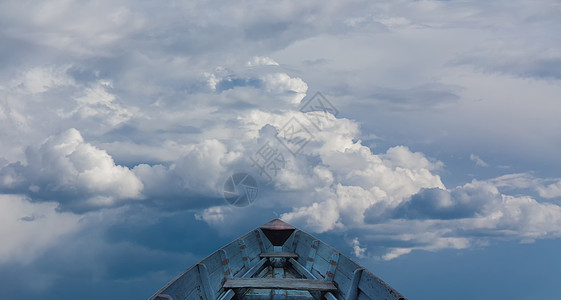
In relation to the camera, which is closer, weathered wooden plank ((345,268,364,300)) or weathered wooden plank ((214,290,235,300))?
weathered wooden plank ((345,268,364,300))

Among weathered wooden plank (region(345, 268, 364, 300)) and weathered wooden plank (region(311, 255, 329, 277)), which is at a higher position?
weathered wooden plank (region(311, 255, 329, 277))

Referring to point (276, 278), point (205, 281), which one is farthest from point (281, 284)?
point (205, 281)

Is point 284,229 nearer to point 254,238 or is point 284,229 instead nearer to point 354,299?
point 254,238

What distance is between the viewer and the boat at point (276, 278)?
34.7ft

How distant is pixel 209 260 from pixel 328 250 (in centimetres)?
563

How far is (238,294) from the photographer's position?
13.2 meters

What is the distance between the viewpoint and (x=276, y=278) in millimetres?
12406

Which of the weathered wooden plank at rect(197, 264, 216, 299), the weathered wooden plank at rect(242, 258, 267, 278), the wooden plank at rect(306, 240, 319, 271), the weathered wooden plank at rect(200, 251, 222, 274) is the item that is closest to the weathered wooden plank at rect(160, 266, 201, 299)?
the weathered wooden plank at rect(197, 264, 216, 299)

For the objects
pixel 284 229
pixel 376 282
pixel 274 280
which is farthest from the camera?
pixel 284 229

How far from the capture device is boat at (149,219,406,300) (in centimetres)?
1057

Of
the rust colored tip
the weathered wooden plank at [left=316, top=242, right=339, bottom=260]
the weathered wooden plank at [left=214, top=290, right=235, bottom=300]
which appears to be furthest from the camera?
the rust colored tip

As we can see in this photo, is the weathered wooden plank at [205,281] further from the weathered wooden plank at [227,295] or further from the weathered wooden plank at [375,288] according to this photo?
the weathered wooden plank at [375,288]

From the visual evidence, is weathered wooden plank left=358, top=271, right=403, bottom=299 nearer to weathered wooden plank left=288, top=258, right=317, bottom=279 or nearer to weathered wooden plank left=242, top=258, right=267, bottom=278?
weathered wooden plank left=288, top=258, right=317, bottom=279

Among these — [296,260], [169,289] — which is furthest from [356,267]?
[296,260]
